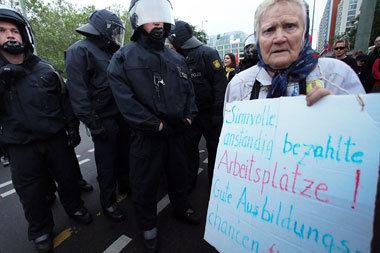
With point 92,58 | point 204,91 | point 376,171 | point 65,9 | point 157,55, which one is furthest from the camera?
point 65,9

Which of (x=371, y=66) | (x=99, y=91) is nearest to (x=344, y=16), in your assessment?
(x=371, y=66)

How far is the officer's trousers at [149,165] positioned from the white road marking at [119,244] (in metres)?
0.30

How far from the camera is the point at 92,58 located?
2.04m

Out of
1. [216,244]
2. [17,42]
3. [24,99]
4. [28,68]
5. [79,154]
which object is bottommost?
[79,154]

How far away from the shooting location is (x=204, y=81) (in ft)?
7.98

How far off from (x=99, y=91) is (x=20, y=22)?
0.89 m

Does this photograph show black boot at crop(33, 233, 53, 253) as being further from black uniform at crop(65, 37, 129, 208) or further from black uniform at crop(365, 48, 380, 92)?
black uniform at crop(365, 48, 380, 92)

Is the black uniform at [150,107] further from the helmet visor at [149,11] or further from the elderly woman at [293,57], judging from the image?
the elderly woman at [293,57]

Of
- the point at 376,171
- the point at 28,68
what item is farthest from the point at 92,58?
the point at 376,171

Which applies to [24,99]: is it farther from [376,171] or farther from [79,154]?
[79,154]

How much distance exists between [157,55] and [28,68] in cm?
126

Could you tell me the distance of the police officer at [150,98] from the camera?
1.59 metres

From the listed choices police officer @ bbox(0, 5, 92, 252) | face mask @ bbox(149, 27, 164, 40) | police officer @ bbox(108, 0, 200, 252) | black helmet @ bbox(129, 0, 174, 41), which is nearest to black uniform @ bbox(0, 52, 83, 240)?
police officer @ bbox(0, 5, 92, 252)

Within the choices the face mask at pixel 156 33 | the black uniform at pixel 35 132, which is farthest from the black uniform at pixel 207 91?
the black uniform at pixel 35 132
